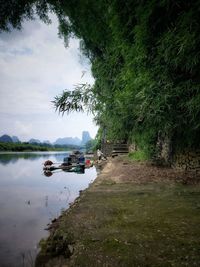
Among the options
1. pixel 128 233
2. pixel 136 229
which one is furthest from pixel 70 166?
pixel 128 233

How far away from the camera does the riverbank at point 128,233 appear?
2215 millimetres

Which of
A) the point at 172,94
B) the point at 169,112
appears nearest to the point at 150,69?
the point at 172,94

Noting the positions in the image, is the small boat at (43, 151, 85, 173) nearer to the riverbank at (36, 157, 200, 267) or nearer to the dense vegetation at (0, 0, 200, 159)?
the dense vegetation at (0, 0, 200, 159)

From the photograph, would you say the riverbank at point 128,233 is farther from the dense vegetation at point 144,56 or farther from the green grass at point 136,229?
the dense vegetation at point 144,56

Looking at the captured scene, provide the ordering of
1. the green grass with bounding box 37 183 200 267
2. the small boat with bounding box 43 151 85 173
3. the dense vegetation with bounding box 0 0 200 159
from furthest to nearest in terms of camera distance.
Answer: the small boat with bounding box 43 151 85 173 → the dense vegetation with bounding box 0 0 200 159 → the green grass with bounding box 37 183 200 267

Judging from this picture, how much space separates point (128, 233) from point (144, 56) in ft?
11.9

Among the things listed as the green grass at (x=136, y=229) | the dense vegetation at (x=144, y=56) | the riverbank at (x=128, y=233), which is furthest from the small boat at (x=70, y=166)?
the riverbank at (x=128, y=233)

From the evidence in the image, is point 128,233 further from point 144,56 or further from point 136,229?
point 144,56

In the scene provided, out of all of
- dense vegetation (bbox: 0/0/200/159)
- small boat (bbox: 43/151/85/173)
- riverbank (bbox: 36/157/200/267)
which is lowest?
small boat (bbox: 43/151/85/173)

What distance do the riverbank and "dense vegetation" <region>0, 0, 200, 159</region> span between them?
79.9 inches

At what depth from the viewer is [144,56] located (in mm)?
4637

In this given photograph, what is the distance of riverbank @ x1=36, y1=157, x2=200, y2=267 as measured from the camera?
7.27 ft

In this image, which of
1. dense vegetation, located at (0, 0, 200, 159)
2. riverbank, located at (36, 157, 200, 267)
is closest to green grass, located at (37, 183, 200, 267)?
riverbank, located at (36, 157, 200, 267)

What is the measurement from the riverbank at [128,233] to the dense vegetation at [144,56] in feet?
6.66
